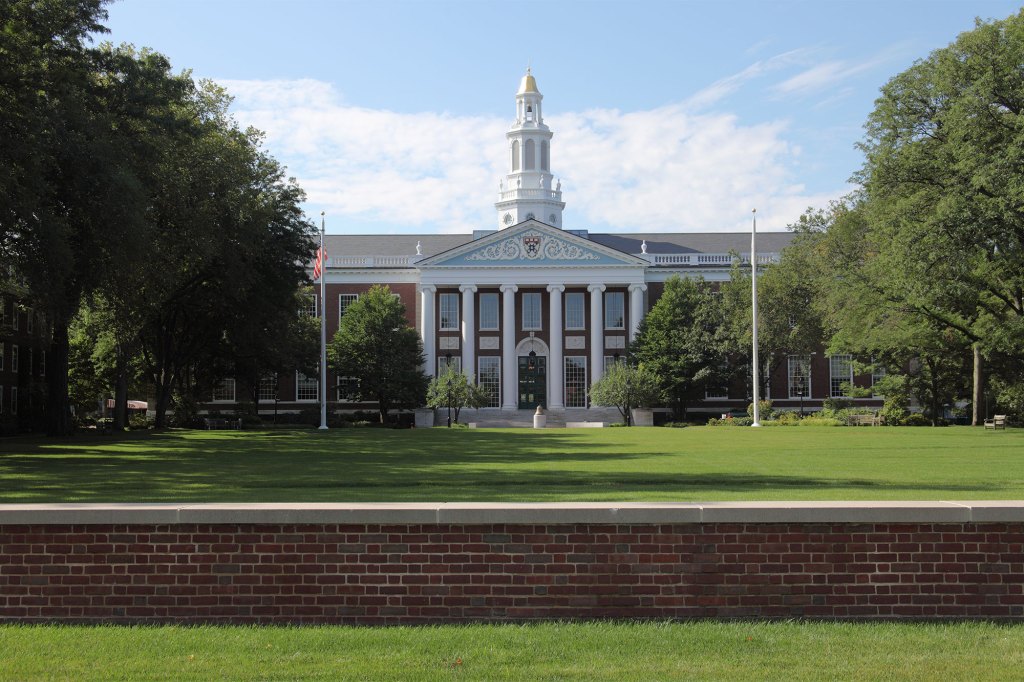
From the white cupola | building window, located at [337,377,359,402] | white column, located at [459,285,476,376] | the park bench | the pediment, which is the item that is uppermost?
the white cupola

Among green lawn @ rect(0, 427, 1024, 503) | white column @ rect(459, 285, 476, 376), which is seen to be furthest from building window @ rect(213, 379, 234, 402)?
green lawn @ rect(0, 427, 1024, 503)

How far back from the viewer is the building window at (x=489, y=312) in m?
80.7

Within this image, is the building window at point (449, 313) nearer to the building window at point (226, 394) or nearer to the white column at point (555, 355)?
the white column at point (555, 355)

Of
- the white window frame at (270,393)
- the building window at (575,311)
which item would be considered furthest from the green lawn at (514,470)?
the building window at (575,311)

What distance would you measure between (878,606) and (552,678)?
322 centimetres

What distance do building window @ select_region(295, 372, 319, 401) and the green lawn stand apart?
132ft

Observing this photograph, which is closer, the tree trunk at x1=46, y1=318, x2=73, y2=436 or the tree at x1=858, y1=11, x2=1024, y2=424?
the tree at x1=858, y1=11, x2=1024, y2=424

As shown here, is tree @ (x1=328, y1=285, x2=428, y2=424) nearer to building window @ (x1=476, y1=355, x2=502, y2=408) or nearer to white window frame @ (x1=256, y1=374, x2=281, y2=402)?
building window @ (x1=476, y1=355, x2=502, y2=408)

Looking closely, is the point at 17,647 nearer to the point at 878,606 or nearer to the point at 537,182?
the point at 878,606

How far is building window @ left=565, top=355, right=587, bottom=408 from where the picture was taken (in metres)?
79.2

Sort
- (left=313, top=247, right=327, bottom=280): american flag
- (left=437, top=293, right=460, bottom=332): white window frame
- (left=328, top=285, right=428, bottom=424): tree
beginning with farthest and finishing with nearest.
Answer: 1. (left=437, top=293, right=460, bottom=332): white window frame
2. (left=328, top=285, right=428, bottom=424): tree
3. (left=313, top=247, right=327, bottom=280): american flag

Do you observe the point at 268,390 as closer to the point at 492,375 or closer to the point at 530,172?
the point at 492,375

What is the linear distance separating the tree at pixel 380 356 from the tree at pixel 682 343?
51.8ft

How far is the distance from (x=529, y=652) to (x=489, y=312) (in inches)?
2855
